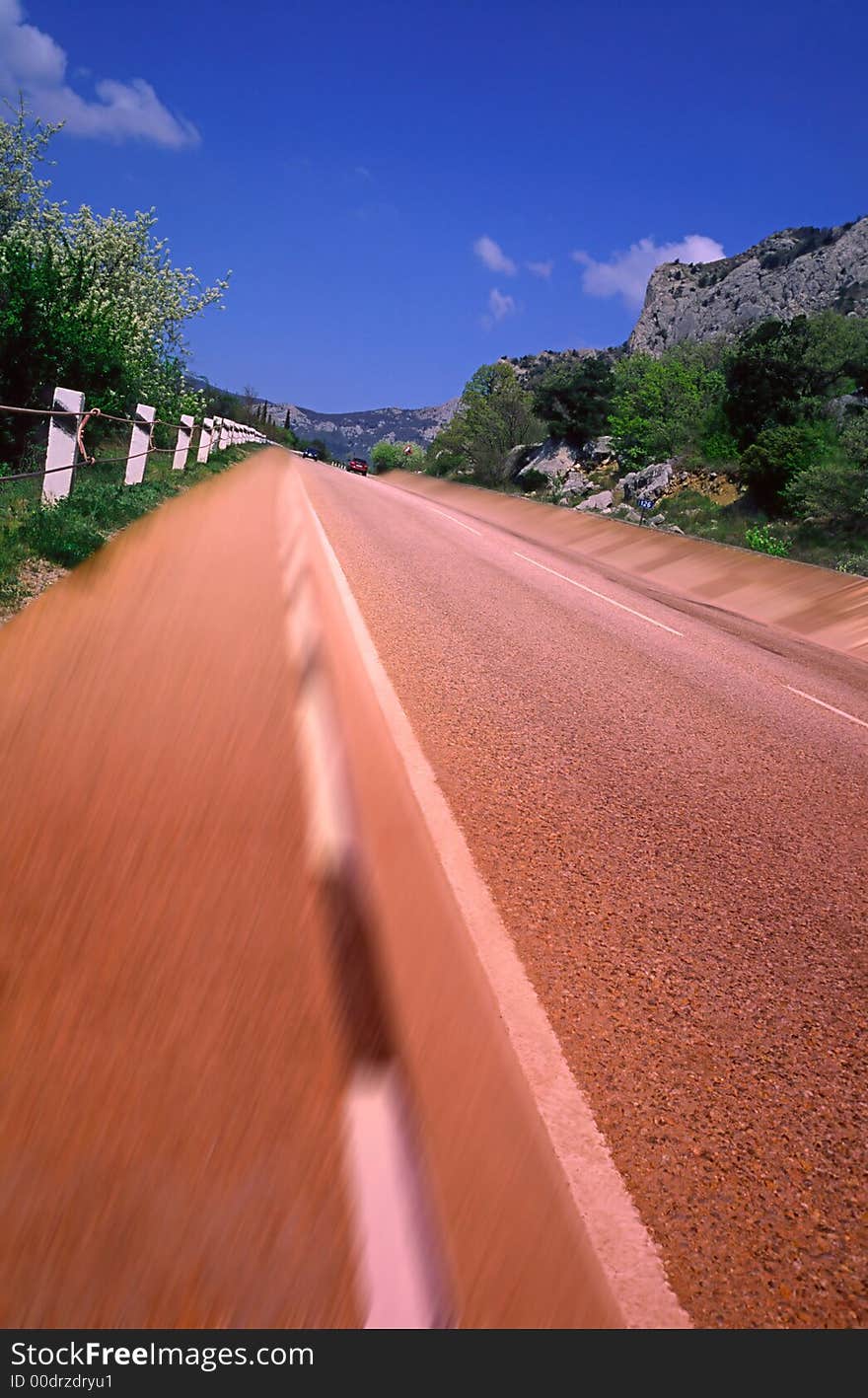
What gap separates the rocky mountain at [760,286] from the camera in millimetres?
104062

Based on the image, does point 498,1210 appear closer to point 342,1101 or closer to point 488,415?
point 342,1101

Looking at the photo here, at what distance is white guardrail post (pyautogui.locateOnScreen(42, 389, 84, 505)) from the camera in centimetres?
887

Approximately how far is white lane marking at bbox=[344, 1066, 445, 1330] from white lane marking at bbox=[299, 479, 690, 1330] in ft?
1.60

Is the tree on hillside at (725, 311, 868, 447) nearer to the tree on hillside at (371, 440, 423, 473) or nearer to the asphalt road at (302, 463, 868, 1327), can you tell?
the asphalt road at (302, 463, 868, 1327)

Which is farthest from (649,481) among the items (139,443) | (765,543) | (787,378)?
(139,443)

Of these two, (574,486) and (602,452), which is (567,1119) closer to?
(574,486)

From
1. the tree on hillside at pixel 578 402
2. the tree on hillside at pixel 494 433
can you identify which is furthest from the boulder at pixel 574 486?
the tree on hillside at pixel 494 433

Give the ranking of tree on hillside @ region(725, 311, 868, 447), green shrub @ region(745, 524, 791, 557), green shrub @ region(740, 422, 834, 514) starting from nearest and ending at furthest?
1. green shrub @ region(745, 524, 791, 557)
2. green shrub @ region(740, 422, 834, 514)
3. tree on hillside @ region(725, 311, 868, 447)

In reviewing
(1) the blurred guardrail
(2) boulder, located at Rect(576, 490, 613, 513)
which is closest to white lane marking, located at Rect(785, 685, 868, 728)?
(1) the blurred guardrail

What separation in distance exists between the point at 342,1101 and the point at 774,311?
125376 millimetres

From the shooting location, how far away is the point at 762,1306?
2.21m

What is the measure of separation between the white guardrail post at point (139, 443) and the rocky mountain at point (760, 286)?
84.5m

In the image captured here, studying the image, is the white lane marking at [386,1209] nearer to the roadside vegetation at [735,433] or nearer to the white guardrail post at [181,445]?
the white guardrail post at [181,445]
